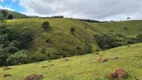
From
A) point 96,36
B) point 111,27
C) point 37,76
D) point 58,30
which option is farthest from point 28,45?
point 111,27

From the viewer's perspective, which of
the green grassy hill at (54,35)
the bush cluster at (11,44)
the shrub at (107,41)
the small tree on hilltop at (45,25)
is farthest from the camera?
the shrub at (107,41)

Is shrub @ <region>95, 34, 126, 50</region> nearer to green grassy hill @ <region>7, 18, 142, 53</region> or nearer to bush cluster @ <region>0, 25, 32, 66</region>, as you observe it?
green grassy hill @ <region>7, 18, 142, 53</region>

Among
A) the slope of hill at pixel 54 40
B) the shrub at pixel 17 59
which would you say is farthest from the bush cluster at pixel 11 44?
the slope of hill at pixel 54 40

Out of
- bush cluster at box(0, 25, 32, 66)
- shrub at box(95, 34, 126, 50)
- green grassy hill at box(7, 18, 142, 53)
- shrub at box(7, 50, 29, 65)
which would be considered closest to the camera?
shrub at box(7, 50, 29, 65)

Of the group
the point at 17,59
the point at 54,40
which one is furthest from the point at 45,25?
the point at 17,59

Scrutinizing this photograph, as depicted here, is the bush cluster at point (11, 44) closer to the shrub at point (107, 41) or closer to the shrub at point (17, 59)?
the shrub at point (17, 59)

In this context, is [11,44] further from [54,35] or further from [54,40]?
[54,35]

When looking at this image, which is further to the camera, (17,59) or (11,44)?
(11,44)

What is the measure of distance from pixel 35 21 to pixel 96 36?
3309 centimetres

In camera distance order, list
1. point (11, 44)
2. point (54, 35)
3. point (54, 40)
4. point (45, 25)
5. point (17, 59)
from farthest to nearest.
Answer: point (45, 25)
point (54, 35)
point (54, 40)
point (11, 44)
point (17, 59)

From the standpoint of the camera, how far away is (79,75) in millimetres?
35844

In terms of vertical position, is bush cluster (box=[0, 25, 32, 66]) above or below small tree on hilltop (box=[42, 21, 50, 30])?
below

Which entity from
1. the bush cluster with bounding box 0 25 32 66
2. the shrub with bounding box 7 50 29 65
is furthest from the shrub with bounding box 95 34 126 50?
the shrub with bounding box 7 50 29 65

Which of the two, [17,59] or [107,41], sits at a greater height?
[17,59]
